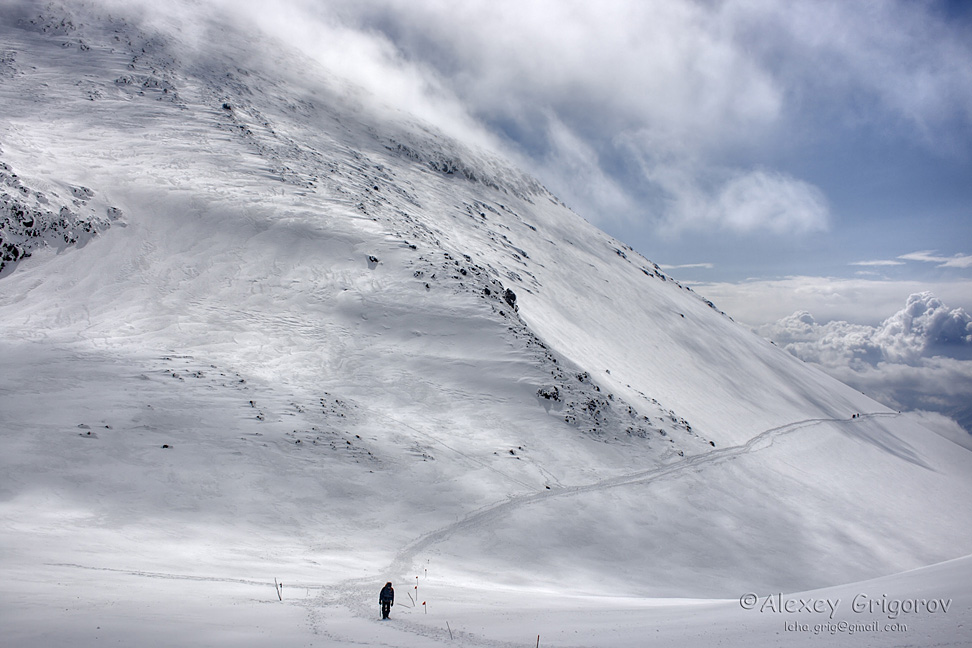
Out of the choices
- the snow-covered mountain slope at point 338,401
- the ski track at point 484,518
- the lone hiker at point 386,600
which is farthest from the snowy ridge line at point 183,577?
the lone hiker at point 386,600

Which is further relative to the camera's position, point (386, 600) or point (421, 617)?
point (421, 617)

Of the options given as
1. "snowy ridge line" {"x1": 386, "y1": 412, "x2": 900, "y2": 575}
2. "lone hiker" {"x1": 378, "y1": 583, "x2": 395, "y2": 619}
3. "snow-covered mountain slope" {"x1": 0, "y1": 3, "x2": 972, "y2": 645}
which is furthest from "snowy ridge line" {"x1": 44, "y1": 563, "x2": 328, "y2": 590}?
"snowy ridge line" {"x1": 386, "y1": 412, "x2": 900, "y2": 575}

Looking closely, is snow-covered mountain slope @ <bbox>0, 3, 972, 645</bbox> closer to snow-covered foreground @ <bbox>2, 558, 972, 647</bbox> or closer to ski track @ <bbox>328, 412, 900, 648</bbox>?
ski track @ <bbox>328, 412, 900, 648</bbox>

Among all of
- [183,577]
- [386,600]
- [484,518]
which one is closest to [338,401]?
[484,518]

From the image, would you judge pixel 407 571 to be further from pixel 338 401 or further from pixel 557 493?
pixel 338 401

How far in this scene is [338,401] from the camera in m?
34.3

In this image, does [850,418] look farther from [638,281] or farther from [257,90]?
[257,90]

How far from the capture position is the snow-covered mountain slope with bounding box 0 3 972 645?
23500 millimetres

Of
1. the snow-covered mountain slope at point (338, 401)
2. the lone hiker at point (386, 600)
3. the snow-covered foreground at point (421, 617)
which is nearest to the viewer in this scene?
the snow-covered foreground at point (421, 617)

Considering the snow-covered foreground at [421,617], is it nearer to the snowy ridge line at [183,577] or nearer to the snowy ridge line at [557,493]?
the snowy ridge line at [183,577]

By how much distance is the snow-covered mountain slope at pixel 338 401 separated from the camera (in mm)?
23500

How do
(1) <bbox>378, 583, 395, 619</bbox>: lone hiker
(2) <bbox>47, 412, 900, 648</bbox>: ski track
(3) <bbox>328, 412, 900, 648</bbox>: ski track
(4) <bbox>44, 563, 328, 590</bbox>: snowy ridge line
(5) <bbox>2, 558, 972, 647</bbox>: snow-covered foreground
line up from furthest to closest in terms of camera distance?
(4) <bbox>44, 563, 328, 590</bbox>: snowy ridge line
(1) <bbox>378, 583, 395, 619</bbox>: lone hiker
(3) <bbox>328, 412, 900, 648</bbox>: ski track
(2) <bbox>47, 412, 900, 648</bbox>: ski track
(5) <bbox>2, 558, 972, 647</bbox>: snow-covered foreground

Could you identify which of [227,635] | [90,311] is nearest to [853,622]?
[227,635]

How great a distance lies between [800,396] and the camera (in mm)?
72750
